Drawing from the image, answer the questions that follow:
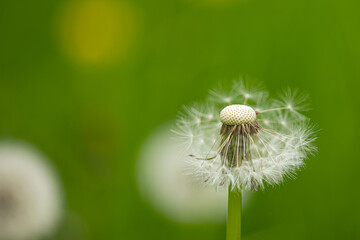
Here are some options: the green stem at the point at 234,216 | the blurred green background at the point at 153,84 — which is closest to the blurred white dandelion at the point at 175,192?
the blurred green background at the point at 153,84

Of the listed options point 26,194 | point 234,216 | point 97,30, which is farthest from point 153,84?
point 234,216

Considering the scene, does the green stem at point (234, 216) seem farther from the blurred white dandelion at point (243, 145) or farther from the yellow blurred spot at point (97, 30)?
the yellow blurred spot at point (97, 30)

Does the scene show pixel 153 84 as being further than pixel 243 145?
Yes

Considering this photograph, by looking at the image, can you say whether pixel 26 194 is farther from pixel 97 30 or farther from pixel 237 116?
pixel 237 116

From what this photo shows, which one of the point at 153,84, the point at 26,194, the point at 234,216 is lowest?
the point at 234,216

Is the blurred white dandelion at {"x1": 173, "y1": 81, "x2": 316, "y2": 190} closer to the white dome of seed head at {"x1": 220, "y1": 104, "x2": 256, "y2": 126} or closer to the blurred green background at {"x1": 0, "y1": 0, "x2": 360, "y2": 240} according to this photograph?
the white dome of seed head at {"x1": 220, "y1": 104, "x2": 256, "y2": 126}

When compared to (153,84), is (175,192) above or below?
below
